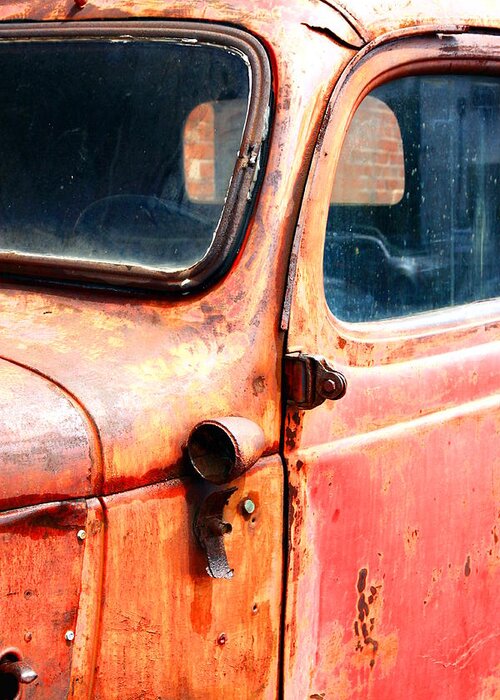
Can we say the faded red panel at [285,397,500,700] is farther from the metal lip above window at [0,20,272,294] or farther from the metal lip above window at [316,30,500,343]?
the metal lip above window at [0,20,272,294]

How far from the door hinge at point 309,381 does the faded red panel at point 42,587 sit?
49 cm

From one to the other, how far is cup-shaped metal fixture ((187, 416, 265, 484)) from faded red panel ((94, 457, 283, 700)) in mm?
61

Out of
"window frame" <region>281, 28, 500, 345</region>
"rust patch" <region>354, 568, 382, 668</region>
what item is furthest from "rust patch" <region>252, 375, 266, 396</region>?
"rust patch" <region>354, 568, 382, 668</region>

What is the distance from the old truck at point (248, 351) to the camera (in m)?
1.96

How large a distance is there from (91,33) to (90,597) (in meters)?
1.26

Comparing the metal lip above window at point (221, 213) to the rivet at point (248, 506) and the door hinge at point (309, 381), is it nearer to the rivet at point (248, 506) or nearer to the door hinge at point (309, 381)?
the door hinge at point (309, 381)

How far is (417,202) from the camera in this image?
2.64m

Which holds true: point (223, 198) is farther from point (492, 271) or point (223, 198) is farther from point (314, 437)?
point (492, 271)

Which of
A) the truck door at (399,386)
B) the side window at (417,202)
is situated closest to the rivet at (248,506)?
the truck door at (399,386)

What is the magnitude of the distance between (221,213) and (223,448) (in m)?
0.50

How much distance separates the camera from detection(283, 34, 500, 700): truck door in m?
2.28

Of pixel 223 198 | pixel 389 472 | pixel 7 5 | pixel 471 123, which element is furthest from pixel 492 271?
pixel 7 5

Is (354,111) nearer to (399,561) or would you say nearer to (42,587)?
(399,561)

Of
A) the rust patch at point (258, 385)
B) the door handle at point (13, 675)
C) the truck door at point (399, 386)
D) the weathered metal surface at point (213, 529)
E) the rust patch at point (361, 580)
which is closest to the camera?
the door handle at point (13, 675)
